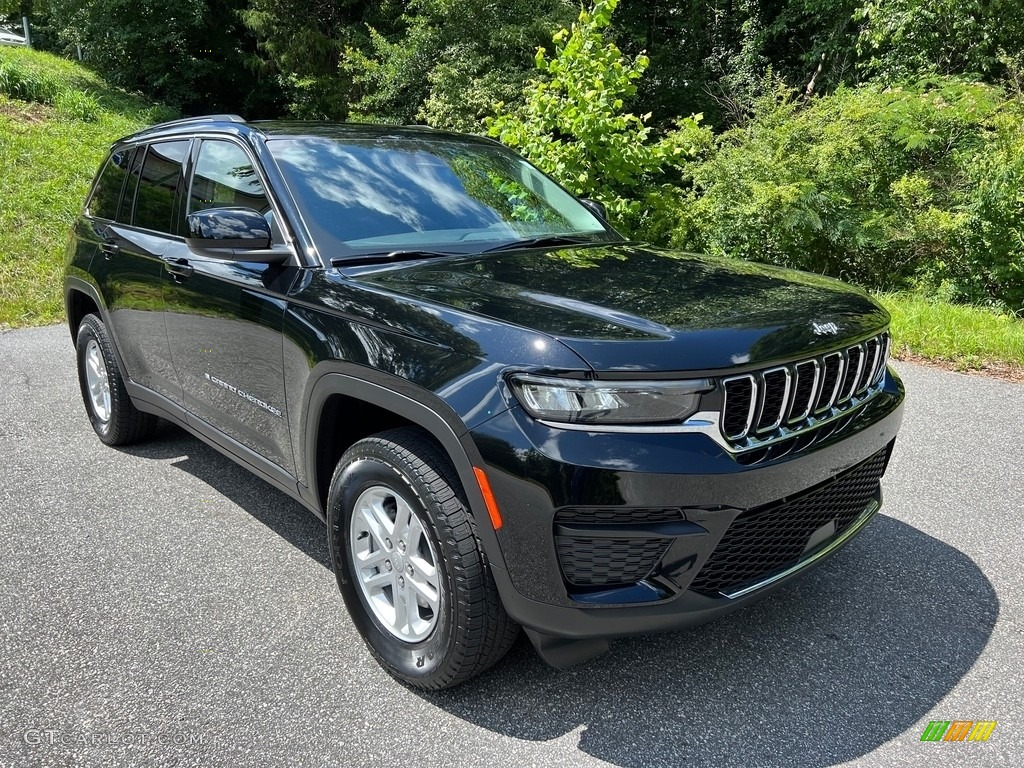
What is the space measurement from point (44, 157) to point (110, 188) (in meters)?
10.00

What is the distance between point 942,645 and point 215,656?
2.49 metres

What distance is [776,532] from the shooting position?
2.35 m

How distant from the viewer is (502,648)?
2365 millimetres

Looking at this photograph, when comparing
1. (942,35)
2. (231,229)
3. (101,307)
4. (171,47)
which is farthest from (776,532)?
(171,47)

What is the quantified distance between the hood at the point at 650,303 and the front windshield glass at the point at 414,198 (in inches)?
8.5

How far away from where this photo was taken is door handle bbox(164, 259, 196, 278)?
135 inches

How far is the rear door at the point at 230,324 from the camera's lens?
294 centimetres

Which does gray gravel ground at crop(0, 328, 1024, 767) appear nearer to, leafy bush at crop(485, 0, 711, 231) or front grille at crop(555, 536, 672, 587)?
front grille at crop(555, 536, 672, 587)

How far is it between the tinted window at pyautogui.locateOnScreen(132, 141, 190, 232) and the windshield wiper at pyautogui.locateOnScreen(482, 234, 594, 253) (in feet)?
5.53

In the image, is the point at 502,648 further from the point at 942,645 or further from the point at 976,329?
the point at 976,329

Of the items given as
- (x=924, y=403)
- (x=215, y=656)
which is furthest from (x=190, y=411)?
(x=924, y=403)

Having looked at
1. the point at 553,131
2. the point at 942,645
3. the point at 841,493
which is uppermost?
the point at 553,131

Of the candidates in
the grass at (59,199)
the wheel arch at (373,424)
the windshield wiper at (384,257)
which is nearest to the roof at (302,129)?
the windshield wiper at (384,257)

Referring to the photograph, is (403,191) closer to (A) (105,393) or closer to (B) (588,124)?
(A) (105,393)
